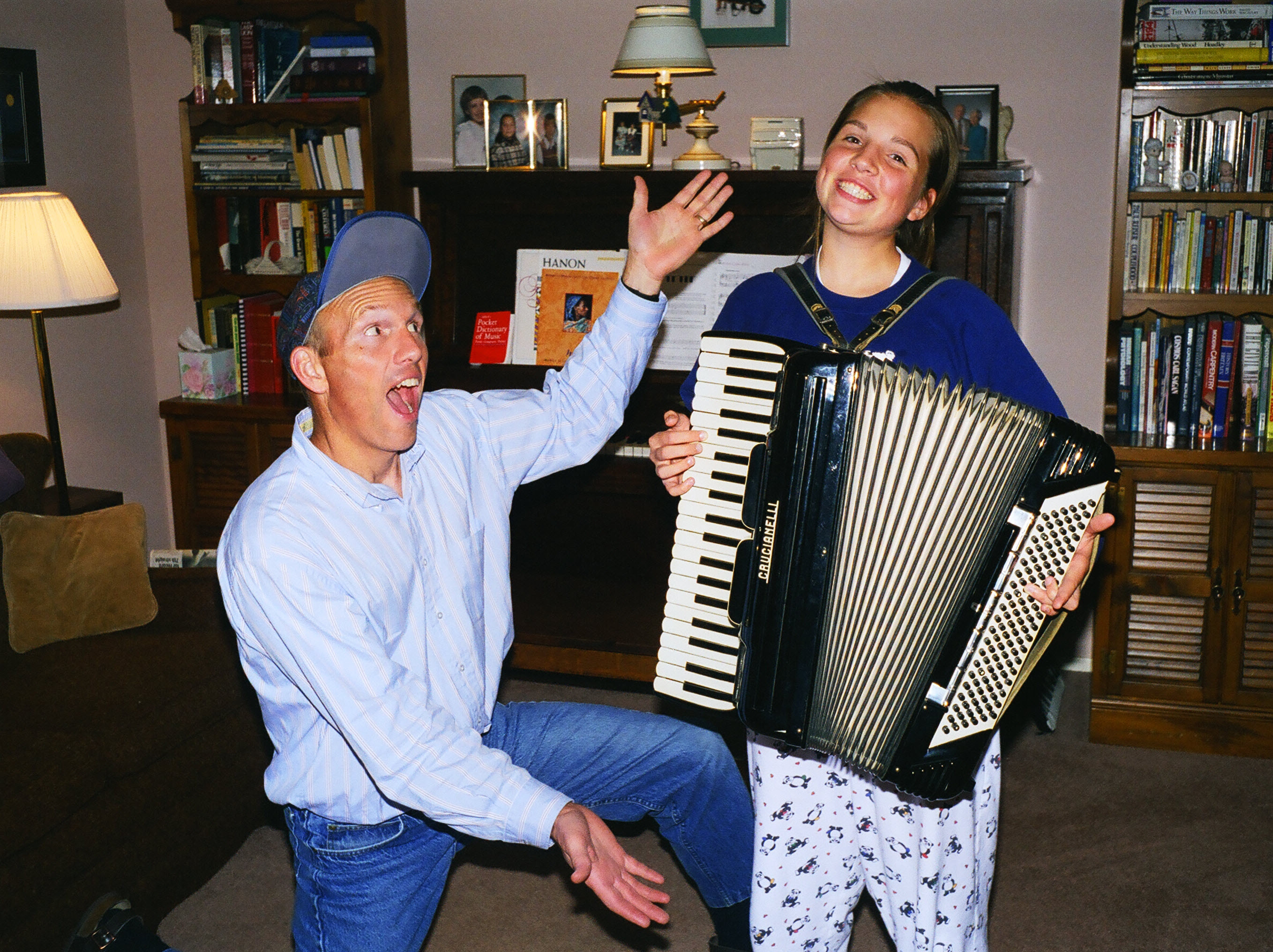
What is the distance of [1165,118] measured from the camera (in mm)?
2986

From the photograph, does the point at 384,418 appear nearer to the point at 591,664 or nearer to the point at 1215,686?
the point at 591,664

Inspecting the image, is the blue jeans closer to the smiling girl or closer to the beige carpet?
the smiling girl

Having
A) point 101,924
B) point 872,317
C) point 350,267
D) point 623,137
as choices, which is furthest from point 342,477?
point 623,137

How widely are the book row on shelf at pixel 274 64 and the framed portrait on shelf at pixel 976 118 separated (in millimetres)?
1646

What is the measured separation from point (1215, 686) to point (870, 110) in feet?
6.62

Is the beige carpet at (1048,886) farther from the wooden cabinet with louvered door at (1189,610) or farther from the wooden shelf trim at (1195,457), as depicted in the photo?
the wooden shelf trim at (1195,457)

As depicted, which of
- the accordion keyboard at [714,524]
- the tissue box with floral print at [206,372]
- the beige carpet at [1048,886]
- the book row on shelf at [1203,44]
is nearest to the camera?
the accordion keyboard at [714,524]

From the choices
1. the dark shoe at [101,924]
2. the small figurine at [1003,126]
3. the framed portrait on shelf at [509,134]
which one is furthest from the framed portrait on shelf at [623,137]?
the dark shoe at [101,924]

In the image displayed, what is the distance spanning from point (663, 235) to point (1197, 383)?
1.88 meters

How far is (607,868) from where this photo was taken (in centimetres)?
142

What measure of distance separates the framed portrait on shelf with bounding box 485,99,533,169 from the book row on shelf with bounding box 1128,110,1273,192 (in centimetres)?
166

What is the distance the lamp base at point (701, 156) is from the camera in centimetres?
322

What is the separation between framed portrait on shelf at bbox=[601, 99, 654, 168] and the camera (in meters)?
3.39

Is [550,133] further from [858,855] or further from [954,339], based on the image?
[858,855]
